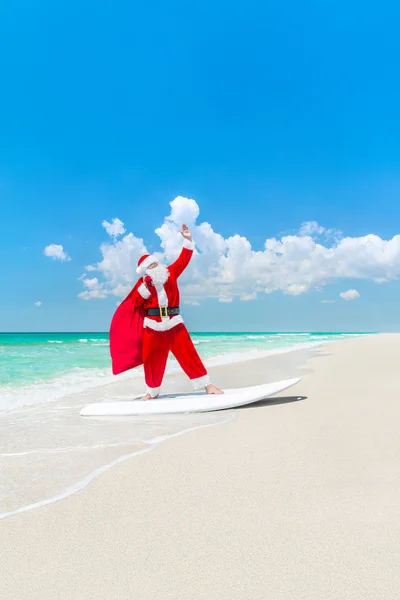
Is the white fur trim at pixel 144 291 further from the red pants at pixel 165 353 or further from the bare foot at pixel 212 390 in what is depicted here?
the bare foot at pixel 212 390

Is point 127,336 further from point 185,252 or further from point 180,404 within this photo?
point 185,252

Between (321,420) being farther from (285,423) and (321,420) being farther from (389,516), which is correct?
(389,516)

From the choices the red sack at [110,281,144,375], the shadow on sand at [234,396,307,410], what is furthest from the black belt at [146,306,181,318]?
the shadow on sand at [234,396,307,410]

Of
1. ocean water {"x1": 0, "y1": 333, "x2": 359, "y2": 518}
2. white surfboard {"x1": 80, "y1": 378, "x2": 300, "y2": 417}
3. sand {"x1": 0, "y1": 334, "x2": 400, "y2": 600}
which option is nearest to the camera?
sand {"x1": 0, "y1": 334, "x2": 400, "y2": 600}

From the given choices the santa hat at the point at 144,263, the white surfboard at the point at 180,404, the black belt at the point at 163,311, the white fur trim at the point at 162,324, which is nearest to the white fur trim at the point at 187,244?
the santa hat at the point at 144,263

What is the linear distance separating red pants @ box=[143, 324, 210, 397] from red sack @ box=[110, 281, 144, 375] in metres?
0.12

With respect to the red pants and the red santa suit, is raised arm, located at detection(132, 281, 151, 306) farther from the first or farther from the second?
the red pants

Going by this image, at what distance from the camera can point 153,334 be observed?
18.1 ft

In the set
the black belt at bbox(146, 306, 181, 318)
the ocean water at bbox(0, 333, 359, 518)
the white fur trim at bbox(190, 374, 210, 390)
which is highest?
the black belt at bbox(146, 306, 181, 318)

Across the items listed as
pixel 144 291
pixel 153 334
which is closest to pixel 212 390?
pixel 153 334

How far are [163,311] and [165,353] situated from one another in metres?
0.55

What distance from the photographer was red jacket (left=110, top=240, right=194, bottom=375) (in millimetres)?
5539

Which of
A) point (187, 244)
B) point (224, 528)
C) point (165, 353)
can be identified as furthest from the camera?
point (187, 244)

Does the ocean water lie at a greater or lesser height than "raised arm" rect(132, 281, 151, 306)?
lesser
